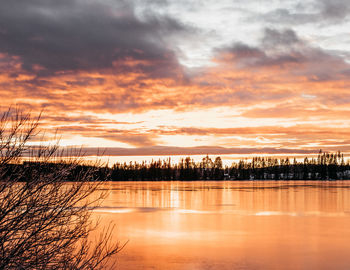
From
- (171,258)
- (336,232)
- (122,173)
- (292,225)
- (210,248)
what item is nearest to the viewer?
(171,258)

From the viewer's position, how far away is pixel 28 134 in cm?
861

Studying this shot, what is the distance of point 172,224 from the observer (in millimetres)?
30875

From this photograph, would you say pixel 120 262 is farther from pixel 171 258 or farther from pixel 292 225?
pixel 292 225

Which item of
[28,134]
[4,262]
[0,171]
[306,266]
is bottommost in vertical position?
[306,266]

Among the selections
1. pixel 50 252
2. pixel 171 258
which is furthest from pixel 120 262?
pixel 50 252

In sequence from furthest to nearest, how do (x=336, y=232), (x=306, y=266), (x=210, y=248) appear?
(x=336, y=232) → (x=210, y=248) → (x=306, y=266)

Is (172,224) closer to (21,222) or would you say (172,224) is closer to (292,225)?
(292,225)

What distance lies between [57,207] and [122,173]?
182913 mm

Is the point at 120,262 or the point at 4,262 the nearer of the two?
the point at 4,262

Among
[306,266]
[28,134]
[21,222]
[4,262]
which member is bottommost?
[306,266]

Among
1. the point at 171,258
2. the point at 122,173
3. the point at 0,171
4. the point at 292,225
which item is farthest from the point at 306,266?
the point at 122,173

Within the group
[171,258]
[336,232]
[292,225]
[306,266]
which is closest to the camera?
[306,266]

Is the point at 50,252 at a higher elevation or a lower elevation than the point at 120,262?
higher

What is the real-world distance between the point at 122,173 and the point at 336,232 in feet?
549
